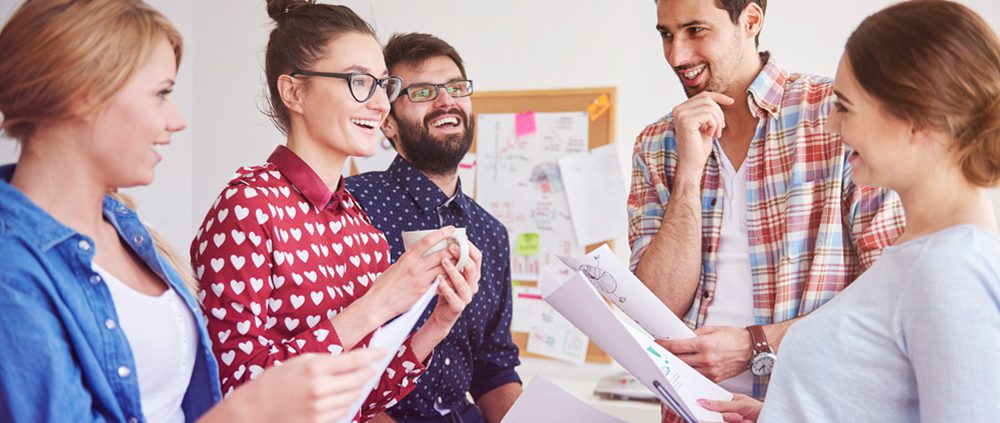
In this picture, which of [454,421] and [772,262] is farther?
[454,421]

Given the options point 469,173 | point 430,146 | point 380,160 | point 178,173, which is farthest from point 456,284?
point 178,173

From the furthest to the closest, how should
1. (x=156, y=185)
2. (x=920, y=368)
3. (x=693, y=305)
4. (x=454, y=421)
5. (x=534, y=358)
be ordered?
(x=156, y=185)
(x=534, y=358)
(x=454, y=421)
(x=693, y=305)
(x=920, y=368)

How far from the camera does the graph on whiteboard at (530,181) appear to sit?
3434 mm

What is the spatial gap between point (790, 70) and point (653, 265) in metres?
1.66

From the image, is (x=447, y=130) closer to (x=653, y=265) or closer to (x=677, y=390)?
(x=653, y=265)

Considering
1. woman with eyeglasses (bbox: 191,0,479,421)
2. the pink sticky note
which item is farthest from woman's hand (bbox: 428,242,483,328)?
the pink sticky note

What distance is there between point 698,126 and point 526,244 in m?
1.83

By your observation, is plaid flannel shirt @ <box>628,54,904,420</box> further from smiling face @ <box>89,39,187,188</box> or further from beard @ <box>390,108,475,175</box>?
smiling face @ <box>89,39,187,188</box>

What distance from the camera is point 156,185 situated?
3.71m

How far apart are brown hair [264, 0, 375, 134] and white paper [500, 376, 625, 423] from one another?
26.4 inches

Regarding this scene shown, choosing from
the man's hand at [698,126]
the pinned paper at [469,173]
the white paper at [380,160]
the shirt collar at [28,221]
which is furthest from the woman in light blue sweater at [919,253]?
the white paper at [380,160]

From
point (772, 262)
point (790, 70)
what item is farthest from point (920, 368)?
point (790, 70)

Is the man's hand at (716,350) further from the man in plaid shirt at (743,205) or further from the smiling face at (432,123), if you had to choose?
the smiling face at (432,123)

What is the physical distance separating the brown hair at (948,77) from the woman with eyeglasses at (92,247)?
2.44ft
